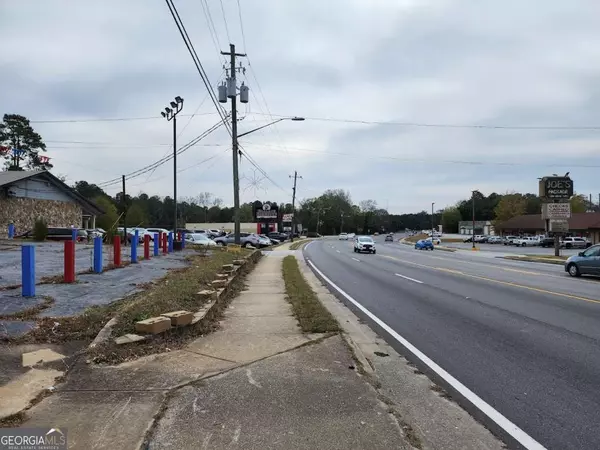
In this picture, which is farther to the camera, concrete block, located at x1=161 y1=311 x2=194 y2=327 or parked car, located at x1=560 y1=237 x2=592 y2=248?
parked car, located at x1=560 y1=237 x2=592 y2=248

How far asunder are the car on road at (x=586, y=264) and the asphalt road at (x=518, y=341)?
4.09 m

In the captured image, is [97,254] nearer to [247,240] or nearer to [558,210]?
[558,210]

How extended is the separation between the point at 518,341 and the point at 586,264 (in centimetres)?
1459

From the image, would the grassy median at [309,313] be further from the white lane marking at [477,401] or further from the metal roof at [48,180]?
the metal roof at [48,180]

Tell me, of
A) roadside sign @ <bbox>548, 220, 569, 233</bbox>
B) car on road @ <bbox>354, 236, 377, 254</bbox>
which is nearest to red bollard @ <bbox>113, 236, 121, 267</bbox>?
car on road @ <bbox>354, 236, 377, 254</bbox>

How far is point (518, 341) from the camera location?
794 centimetres

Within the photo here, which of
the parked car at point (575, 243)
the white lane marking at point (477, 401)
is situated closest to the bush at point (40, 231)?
the white lane marking at point (477, 401)

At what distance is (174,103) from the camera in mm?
35156

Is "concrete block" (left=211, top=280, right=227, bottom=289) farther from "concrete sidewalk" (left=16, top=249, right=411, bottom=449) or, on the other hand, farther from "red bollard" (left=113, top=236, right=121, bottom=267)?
"concrete sidewalk" (left=16, top=249, right=411, bottom=449)

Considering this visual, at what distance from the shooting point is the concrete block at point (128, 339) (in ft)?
22.1

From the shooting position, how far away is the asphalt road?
4.90 m

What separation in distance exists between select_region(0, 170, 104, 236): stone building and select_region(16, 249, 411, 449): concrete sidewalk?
39731mm

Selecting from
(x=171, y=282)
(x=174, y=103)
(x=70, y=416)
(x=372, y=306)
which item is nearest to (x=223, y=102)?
(x=174, y=103)

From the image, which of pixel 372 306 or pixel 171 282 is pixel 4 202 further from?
pixel 372 306
